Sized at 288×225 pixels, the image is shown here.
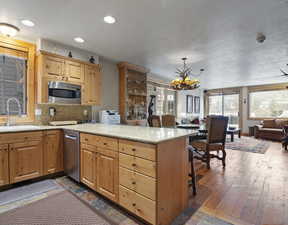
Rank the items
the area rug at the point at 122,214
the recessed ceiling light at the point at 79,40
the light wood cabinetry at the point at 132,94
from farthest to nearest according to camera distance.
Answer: the light wood cabinetry at the point at 132,94 → the recessed ceiling light at the point at 79,40 → the area rug at the point at 122,214

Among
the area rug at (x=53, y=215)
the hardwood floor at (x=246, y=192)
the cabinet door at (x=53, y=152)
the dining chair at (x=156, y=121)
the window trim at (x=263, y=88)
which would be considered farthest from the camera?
the window trim at (x=263, y=88)

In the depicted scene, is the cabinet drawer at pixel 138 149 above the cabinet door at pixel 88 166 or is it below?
above

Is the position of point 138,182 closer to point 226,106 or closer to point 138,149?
point 138,149

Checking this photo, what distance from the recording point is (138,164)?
1.61 metres

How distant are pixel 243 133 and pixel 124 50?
26.2 feet

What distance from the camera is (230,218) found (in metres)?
1.75

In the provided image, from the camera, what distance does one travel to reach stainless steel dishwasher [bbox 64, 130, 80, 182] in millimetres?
2500

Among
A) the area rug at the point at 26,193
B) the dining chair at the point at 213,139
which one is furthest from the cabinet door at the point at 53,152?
the dining chair at the point at 213,139

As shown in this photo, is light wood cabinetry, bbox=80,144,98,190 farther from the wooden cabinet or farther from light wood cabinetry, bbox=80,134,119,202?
the wooden cabinet

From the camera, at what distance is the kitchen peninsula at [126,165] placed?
1.52 metres

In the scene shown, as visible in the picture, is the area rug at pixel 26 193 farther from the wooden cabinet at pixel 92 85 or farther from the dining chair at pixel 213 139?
the dining chair at pixel 213 139

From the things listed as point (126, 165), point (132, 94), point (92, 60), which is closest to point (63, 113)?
point (92, 60)

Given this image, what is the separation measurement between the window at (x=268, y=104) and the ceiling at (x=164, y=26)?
4527 millimetres

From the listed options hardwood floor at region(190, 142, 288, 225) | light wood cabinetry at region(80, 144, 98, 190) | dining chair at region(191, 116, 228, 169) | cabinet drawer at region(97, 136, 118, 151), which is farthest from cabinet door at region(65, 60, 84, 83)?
hardwood floor at region(190, 142, 288, 225)
